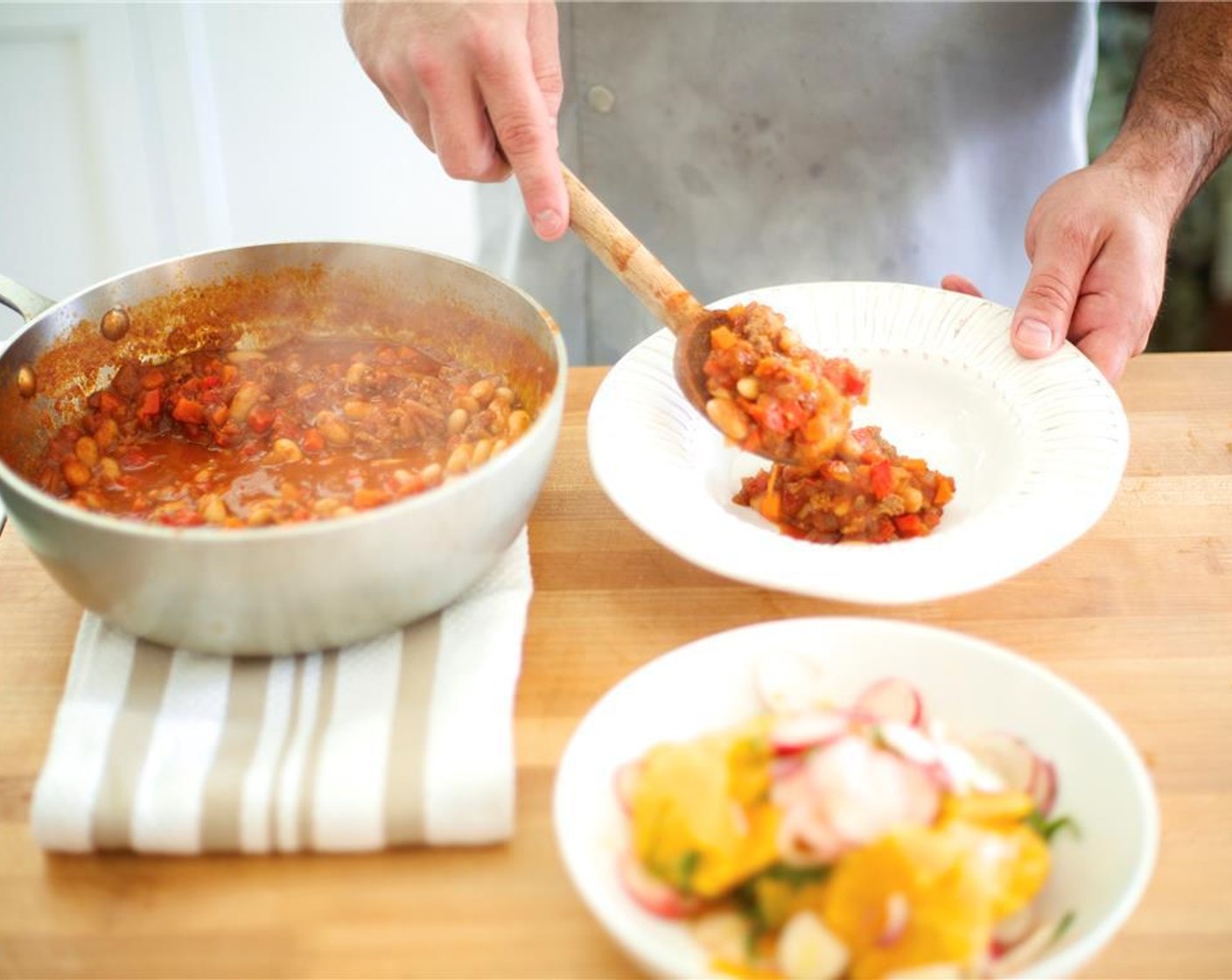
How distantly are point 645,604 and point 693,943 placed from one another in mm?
574

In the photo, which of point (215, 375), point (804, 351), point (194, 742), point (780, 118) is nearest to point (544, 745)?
point (194, 742)

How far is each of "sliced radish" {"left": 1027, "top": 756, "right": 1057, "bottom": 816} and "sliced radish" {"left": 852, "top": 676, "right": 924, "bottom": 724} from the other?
0.35 ft

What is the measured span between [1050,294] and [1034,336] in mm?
96

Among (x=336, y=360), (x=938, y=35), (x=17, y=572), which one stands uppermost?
(x=938, y=35)

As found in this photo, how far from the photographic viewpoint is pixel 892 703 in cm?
111

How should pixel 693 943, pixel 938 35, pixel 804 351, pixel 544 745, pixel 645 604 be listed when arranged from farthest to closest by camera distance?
pixel 938 35 < pixel 804 351 < pixel 645 604 < pixel 544 745 < pixel 693 943

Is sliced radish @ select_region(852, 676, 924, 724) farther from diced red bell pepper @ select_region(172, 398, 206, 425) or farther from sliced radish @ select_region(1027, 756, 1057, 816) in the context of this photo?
diced red bell pepper @ select_region(172, 398, 206, 425)

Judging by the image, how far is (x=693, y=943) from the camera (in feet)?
3.06

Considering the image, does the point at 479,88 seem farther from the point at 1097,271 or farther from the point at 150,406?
the point at 1097,271

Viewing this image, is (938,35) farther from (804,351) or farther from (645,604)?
(645,604)

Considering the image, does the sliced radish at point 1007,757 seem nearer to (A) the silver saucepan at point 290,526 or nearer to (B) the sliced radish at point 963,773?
(B) the sliced radish at point 963,773

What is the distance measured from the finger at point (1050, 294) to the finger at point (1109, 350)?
0.04 m

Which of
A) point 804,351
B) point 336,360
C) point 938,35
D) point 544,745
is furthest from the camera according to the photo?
point 938,35

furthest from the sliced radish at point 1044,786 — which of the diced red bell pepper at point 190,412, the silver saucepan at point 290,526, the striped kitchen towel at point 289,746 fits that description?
the diced red bell pepper at point 190,412
